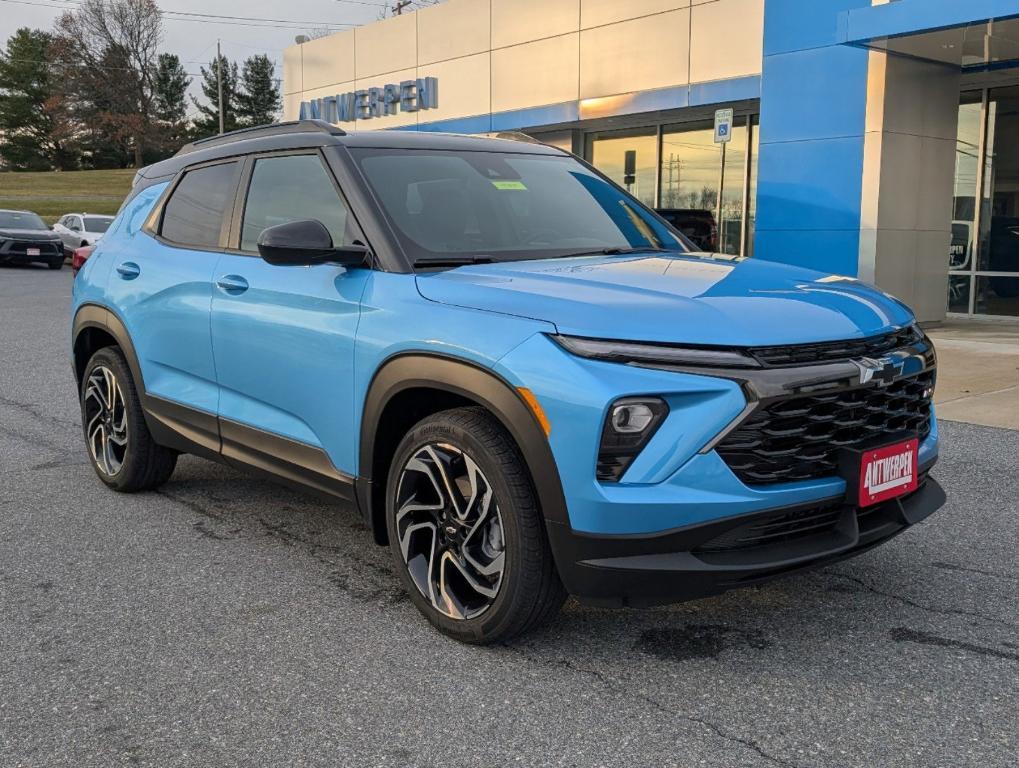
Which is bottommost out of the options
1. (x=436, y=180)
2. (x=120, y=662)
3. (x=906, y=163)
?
(x=120, y=662)

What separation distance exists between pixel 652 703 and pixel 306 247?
196cm

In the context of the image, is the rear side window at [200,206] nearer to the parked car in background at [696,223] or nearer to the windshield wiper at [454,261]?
the windshield wiper at [454,261]

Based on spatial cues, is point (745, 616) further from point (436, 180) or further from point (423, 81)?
point (423, 81)

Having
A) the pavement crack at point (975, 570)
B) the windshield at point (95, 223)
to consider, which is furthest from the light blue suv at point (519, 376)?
the windshield at point (95, 223)

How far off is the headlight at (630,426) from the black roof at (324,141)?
6.18 ft

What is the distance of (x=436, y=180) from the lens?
4.13 meters

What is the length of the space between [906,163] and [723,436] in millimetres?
12111

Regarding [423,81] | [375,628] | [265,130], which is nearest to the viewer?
[375,628]

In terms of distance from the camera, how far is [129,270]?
5.14m

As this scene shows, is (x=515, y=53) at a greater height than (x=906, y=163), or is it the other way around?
(x=515, y=53)

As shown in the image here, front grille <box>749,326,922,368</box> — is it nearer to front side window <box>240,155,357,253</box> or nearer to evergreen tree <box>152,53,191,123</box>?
front side window <box>240,155,357,253</box>

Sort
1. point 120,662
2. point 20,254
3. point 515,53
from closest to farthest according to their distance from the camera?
point 120,662, point 515,53, point 20,254

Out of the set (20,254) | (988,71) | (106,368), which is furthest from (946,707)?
(20,254)

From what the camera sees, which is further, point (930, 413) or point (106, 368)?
point (106, 368)
